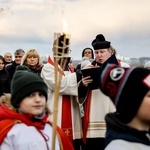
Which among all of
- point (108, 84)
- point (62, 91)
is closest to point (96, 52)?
point (62, 91)

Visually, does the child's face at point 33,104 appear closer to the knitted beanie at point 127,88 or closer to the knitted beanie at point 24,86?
the knitted beanie at point 24,86

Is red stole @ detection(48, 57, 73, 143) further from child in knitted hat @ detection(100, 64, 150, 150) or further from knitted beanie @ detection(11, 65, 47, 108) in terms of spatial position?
child in knitted hat @ detection(100, 64, 150, 150)

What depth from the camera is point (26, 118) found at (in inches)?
153

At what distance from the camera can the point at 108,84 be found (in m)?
2.85

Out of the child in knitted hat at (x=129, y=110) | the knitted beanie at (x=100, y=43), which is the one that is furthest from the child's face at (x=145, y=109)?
the knitted beanie at (x=100, y=43)

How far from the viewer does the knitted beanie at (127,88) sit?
2719 mm

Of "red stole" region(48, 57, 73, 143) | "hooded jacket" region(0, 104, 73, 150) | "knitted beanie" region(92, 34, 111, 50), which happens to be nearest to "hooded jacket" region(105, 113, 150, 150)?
"hooded jacket" region(0, 104, 73, 150)

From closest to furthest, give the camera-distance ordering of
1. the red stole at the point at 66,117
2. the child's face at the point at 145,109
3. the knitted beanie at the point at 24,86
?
the child's face at the point at 145,109, the knitted beanie at the point at 24,86, the red stole at the point at 66,117

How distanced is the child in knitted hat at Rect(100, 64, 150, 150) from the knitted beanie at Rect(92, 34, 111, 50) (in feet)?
9.80

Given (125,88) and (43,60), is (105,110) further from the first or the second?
(125,88)

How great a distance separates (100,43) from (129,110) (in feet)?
10.4

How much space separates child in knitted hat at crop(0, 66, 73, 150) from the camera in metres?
3.79

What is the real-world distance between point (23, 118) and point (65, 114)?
223 centimetres

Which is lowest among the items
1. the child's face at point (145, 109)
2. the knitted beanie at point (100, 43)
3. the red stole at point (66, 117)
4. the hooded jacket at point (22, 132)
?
the red stole at point (66, 117)
